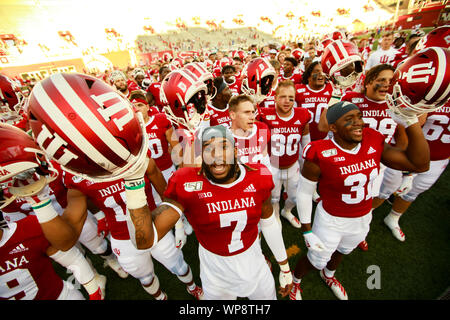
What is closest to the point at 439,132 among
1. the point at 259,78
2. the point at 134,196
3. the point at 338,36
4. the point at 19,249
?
the point at 259,78

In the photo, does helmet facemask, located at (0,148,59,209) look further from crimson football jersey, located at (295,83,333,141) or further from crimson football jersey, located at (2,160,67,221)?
crimson football jersey, located at (295,83,333,141)

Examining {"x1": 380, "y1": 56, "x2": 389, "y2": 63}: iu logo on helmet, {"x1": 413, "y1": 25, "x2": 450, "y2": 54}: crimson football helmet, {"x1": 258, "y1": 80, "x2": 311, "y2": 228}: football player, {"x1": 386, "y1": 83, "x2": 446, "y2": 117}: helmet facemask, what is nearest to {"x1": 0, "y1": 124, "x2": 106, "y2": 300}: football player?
{"x1": 258, "y1": 80, "x2": 311, "y2": 228}: football player

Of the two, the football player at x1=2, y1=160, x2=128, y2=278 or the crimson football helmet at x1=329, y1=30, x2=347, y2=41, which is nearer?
the football player at x1=2, y1=160, x2=128, y2=278

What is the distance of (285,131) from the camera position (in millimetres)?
3838

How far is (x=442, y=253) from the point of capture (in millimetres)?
3457

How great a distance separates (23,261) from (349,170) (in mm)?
3475

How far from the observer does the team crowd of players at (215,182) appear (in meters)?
1.52

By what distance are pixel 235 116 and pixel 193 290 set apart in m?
2.83

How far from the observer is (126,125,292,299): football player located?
1.86 m

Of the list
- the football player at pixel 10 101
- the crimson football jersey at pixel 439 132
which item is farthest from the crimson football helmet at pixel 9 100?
the crimson football jersey at pixel 439 132

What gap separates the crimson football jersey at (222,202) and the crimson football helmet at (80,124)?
739mm

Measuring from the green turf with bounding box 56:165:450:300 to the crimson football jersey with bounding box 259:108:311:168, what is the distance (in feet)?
4.95

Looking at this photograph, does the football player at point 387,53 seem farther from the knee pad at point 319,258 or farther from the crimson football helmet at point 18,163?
the crimson football helmet at point 18,163

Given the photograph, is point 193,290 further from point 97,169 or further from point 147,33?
point 147,33
